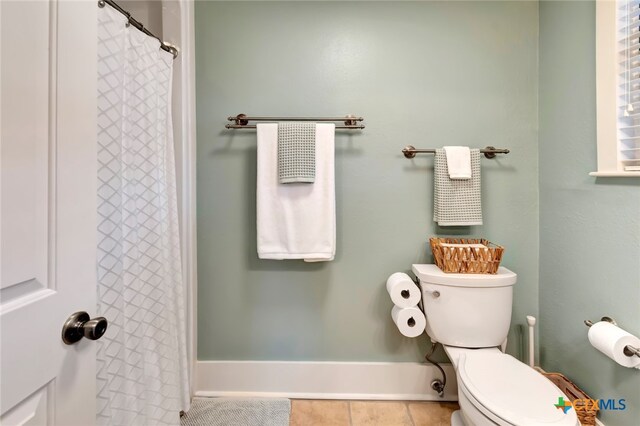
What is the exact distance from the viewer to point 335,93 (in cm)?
161

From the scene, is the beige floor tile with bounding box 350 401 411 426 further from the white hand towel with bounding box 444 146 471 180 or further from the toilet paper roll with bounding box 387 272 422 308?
the white hand towel with bounding box 444 146 471 180

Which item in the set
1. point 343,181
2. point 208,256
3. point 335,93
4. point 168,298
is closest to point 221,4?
point 335,93

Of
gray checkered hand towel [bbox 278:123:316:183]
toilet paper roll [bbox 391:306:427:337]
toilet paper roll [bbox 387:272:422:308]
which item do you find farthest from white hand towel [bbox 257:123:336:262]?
toilet paper roll [bbox 391:306:427:337]

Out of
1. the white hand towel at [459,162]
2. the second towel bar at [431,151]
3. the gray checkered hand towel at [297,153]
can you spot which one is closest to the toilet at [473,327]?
the white hand towel at [459,162]

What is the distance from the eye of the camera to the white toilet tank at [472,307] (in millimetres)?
1375

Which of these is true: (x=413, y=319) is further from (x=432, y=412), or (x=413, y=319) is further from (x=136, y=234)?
(x=136, y=234)

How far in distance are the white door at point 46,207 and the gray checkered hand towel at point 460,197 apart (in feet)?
4.71

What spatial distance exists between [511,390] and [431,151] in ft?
3.59

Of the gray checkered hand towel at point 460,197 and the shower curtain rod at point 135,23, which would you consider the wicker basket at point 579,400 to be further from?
the shower curtain rod at point 135,23

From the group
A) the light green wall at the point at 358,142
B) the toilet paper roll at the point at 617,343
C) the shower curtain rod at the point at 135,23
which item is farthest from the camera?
the light green wall at the point at 358,142

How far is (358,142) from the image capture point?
1.61 meters

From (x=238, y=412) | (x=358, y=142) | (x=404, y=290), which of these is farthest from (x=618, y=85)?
(x=238, y=412)

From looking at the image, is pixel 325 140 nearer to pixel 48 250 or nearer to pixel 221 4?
pixel 221 4

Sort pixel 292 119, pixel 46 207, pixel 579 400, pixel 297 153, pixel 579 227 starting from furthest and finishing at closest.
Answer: pixel 292 119 → pixel 297 153 → pixel 579 227 → pixel 579 400 → pixel 46 207
